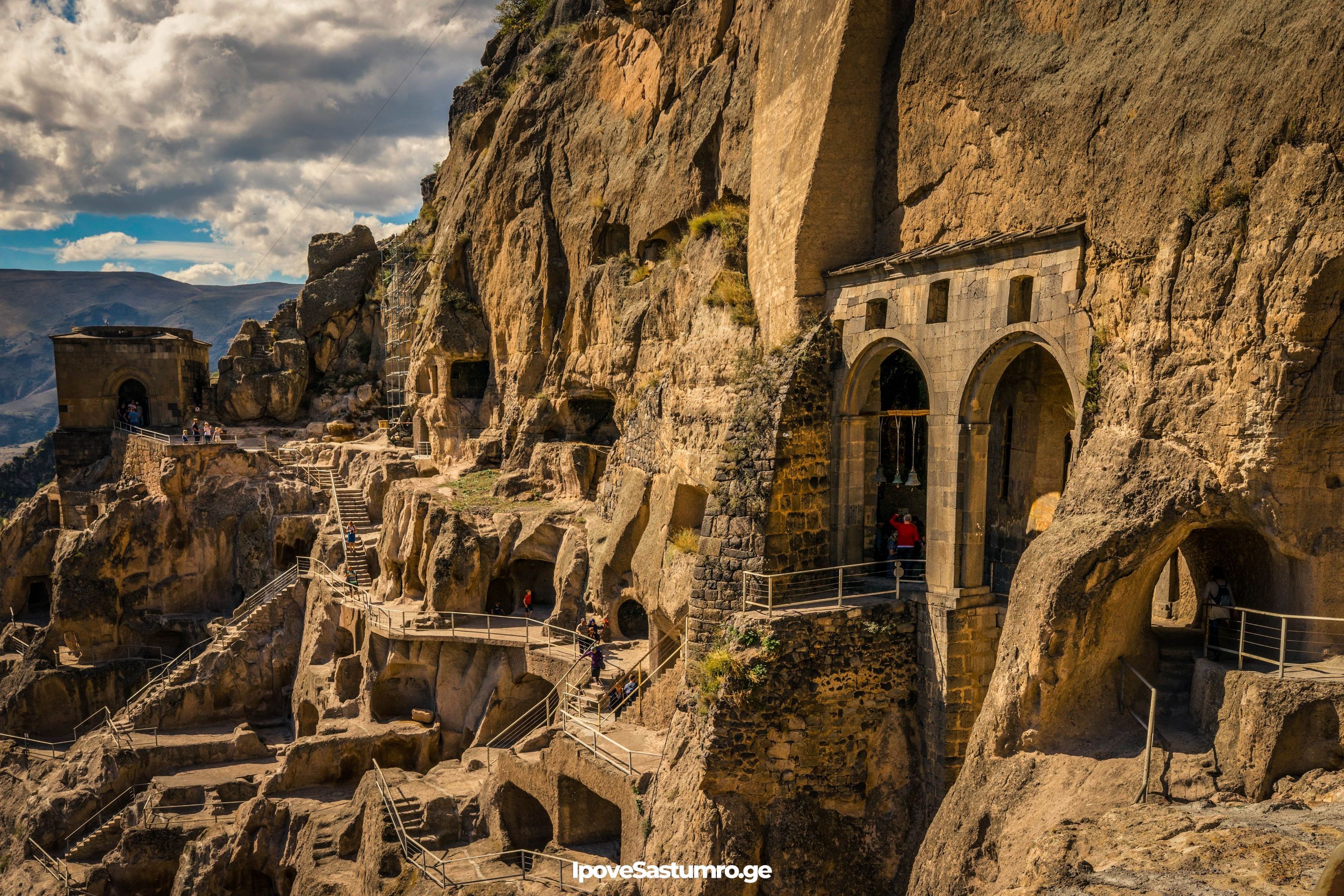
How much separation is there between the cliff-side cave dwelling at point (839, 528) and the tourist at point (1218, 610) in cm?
7

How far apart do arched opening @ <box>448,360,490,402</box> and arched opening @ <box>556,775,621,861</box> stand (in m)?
18.2

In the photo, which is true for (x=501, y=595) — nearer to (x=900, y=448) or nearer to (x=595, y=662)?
(x=595, y=662)

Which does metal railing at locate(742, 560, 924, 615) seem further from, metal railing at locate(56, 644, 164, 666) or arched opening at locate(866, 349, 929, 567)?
metal railing at locate(56, 644, 164, 666)

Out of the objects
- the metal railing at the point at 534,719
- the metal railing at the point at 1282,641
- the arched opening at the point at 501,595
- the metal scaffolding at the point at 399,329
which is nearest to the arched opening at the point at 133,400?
the metal scaffolding at the point at 399,329

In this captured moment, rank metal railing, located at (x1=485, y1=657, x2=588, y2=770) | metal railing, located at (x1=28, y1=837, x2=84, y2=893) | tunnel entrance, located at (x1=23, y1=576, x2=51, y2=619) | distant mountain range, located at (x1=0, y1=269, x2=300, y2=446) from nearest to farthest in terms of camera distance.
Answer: metal railing, located at (x1=485, y1=657, x2=588, y2=770)
metal railing, located at (x1=28, y1=837, x2=84, y2=893)
tunnel entrance, located at (x1=23, y1=576, x2=51, y2=619)
distant mountain range, located at (x1=0, y1=269, x2=300, y2=446)

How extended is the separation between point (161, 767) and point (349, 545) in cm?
753

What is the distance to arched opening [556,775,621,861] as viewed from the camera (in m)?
16.0

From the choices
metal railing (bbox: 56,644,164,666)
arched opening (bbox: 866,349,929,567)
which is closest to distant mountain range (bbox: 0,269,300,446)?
metal railing (bbox: 56,644,164,666)

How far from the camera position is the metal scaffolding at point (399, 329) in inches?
1419

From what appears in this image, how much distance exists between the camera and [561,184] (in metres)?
26.3

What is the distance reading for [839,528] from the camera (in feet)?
46.2

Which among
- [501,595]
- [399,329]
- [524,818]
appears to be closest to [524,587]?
[501,595]

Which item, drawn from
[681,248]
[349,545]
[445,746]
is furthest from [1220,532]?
[349,545]

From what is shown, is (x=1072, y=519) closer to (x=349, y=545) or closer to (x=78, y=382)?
(x=349, y=545)
